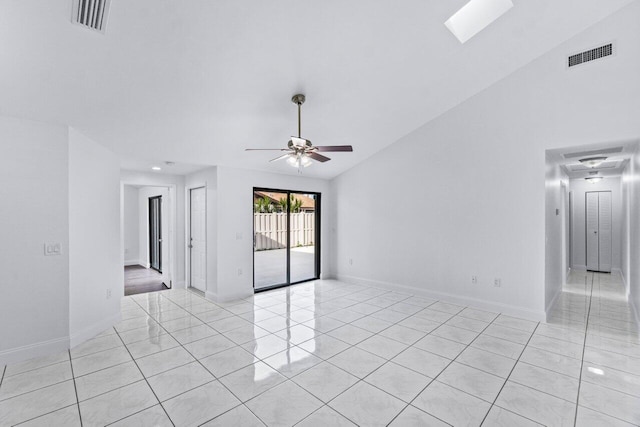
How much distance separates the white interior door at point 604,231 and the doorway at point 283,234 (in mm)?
6609

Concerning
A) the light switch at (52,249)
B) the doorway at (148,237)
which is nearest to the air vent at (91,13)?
the light switch at (52,249)

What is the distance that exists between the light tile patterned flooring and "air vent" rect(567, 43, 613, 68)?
330 cm

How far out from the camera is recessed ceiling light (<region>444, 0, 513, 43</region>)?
298 centimetres

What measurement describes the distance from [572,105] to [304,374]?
14.7 ft

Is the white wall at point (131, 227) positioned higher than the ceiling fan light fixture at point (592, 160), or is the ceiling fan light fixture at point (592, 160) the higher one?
the ceiling fan light fixture at point (592, 160)

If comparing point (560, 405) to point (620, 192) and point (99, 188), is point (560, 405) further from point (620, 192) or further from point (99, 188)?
point (620, 192)

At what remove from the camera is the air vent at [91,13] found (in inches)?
73.9

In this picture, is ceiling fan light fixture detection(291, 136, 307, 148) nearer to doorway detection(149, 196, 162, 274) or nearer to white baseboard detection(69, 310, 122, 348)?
white baseboard detection(69, 310, 122, 348)

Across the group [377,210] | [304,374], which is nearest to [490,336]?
[304,374]

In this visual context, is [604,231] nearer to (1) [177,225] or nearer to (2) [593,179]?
(2) [593,179]

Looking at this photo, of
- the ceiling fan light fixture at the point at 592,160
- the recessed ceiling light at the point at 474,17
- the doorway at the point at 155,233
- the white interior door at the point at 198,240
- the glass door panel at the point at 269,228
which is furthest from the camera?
the doorway at the point at 155,233

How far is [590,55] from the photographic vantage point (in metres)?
3.49

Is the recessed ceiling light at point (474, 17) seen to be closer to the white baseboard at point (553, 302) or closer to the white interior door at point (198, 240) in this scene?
the white baseboard at point (553, 302)

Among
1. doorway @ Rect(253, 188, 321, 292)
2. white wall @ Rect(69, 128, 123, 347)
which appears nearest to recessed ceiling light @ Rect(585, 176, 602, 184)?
doorway @ Rect(253, 188, 321, 292)
